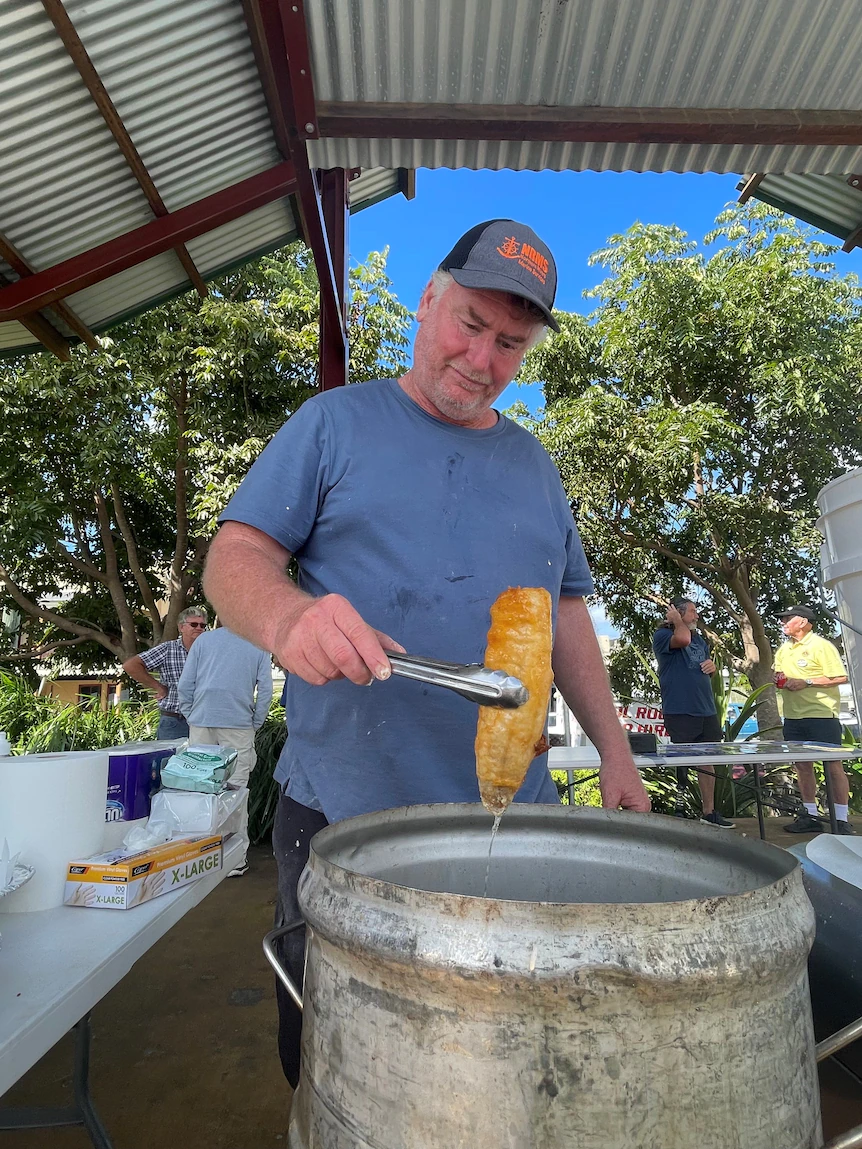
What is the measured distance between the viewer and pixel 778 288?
11000 millimetres

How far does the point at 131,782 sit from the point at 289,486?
4.35 feet

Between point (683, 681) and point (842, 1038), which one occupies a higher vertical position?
point (683, 681)

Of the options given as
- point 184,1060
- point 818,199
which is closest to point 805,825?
point 818,199

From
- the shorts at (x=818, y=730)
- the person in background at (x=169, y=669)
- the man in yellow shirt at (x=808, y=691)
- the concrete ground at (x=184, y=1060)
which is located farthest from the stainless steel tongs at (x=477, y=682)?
the shorts at (x=818, y=730)

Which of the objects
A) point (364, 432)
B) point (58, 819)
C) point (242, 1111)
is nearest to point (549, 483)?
point (364, 432)

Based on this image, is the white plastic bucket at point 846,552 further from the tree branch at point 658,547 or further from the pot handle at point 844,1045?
the tree branch at point 658,547

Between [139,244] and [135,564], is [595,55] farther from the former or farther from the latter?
[135,564]

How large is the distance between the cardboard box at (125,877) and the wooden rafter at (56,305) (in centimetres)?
265

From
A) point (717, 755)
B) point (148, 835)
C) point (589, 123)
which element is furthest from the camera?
point (717, 755)

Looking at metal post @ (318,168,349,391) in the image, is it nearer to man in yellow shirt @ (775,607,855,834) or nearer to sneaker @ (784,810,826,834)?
man in yellow shirt @ (775,607,855,834)

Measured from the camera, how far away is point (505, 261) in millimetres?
1507

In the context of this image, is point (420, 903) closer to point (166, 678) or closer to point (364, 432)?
point (364, 432)

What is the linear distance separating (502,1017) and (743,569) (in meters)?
12.4

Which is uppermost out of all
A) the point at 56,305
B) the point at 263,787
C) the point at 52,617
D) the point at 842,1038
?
the point at 56,305
